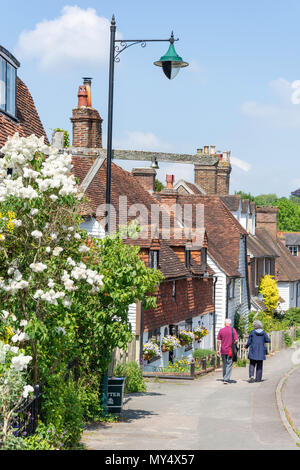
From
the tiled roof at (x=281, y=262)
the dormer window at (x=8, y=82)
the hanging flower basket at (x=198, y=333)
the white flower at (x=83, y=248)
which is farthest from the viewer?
the tiled roof at (x=281, y=262)

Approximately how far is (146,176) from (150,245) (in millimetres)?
11211

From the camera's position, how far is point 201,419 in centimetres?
1488

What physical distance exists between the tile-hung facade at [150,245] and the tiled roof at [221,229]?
5146mm

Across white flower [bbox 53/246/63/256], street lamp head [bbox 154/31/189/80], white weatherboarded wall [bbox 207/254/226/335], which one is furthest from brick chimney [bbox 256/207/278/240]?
white flower [bbox 53/246/63/256]

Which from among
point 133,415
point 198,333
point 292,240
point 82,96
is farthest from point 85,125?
point 292,240

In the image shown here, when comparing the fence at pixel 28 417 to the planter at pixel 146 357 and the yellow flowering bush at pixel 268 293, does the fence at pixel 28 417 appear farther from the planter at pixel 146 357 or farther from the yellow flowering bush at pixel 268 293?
the yellow flowering bush at pixel 268 293

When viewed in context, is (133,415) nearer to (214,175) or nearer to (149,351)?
(149,351)

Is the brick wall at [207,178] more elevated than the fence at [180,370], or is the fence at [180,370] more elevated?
the brick wall at [207,178]

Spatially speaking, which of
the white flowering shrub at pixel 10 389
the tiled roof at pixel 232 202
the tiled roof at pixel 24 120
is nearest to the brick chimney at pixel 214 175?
the tiled roof at pixel 232 202

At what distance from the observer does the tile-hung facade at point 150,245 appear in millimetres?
24453

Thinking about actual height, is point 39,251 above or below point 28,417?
above

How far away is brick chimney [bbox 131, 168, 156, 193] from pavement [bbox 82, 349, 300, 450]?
47.8ft

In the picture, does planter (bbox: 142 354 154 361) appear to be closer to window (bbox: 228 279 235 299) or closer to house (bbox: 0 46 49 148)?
house (bbox: 0 46 49 148)

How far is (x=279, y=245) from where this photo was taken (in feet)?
206
